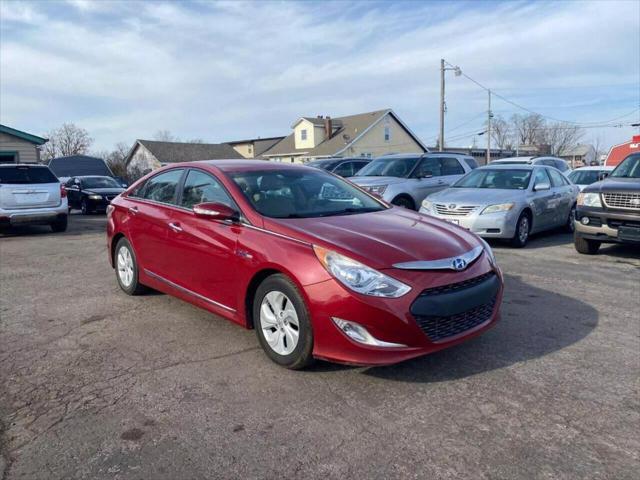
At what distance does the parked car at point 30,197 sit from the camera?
37.1ft

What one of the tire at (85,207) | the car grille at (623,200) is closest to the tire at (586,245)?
the car grille at (623,200)

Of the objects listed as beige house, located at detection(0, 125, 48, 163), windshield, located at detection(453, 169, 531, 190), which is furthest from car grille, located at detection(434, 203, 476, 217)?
beige house, located at detection(0, 125, 48, 163)

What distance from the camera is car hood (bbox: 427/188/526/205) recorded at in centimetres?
909

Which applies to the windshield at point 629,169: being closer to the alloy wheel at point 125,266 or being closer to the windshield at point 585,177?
the windshield at point 585,177

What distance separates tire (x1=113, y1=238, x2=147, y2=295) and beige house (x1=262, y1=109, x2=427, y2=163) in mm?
36655

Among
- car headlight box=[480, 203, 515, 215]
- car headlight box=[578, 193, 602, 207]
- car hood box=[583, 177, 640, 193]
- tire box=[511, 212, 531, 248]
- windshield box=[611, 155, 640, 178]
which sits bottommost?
tire box=[511, 212, 531, 248]

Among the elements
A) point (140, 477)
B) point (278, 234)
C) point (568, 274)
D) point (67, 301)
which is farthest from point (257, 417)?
point (568, 274)

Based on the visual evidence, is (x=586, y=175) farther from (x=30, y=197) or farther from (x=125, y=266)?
(x=30, y=197)

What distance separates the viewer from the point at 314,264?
353 centimetres

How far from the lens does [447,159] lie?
1309cm

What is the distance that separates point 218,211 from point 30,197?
373 inches

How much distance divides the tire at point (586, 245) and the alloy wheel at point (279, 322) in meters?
6.58

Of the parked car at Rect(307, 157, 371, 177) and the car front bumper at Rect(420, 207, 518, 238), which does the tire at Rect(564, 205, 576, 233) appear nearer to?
the car front bumper at Rect(420, 207, 518, 238)

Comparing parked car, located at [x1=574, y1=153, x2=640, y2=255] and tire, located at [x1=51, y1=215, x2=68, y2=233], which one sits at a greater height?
parked car, located at [x1=574, y1=153, x2=640, y2=255]
